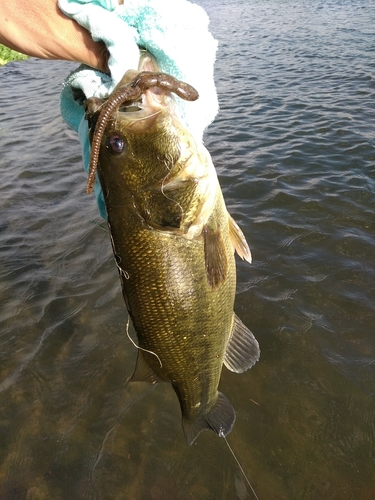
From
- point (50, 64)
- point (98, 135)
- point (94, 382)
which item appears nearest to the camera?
point (98, 135)

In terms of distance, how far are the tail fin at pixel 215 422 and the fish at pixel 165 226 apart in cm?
51

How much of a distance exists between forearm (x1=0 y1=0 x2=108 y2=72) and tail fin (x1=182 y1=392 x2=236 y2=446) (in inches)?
90.0

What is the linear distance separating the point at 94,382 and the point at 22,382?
2.40ft

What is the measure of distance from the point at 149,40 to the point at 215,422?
2366 millimetres

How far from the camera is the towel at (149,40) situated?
178cm

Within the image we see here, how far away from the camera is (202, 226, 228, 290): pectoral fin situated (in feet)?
6.96

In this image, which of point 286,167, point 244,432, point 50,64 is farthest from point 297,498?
point 50,64

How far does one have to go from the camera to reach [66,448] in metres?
3.44

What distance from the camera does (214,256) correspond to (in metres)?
2.14

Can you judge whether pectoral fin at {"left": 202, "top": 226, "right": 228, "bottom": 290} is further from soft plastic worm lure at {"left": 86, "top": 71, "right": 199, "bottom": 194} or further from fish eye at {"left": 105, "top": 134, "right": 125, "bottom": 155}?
soft plastic worm lure at {"left": 86, "top": 71, "right": 199, "bottom": 194}

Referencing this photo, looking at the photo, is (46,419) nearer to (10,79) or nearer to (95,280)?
(95,280)

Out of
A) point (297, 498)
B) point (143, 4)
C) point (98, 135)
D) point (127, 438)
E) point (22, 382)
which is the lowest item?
point (297, 498)

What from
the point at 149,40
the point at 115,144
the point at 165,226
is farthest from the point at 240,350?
the point at 149,40

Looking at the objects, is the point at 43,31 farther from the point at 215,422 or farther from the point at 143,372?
the point at 215,422
